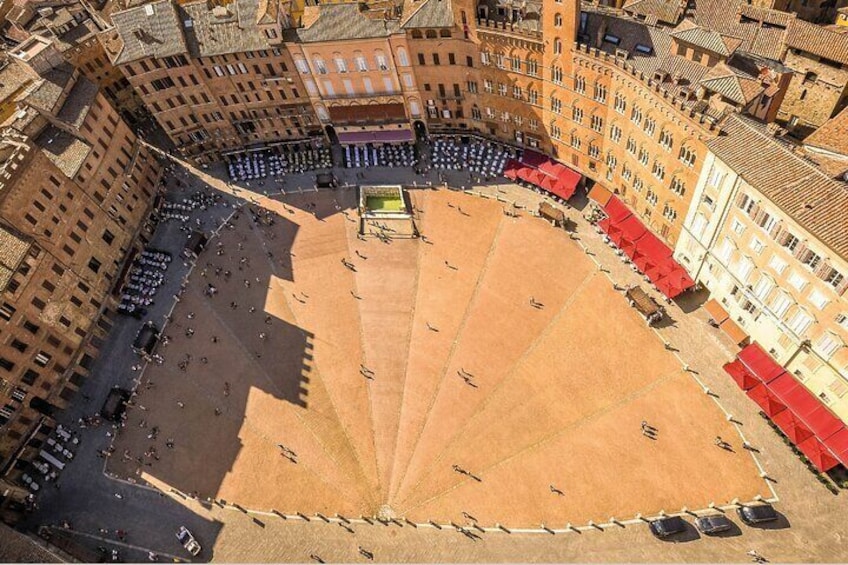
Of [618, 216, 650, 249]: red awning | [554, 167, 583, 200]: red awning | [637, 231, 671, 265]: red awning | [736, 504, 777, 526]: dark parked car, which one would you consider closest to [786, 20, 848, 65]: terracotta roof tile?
[618, 216, 650, 249]: red awning

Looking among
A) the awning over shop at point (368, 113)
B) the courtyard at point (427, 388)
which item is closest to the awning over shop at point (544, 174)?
the courtyard at point (427, 388)

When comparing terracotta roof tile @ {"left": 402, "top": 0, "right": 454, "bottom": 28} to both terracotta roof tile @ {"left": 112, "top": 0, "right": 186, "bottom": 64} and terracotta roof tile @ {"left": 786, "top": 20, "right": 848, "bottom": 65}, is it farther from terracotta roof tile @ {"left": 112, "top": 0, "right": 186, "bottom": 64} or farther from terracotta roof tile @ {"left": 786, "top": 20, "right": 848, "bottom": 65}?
terracotta roof tile @ {"left": 786, "top": 20, "right": 848, "bottom": 65}

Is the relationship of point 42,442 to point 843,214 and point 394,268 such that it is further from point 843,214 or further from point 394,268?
point 843,214

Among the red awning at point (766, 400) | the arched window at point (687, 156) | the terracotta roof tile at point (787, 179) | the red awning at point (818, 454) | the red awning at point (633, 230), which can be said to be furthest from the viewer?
the red awning at point (633, 230)

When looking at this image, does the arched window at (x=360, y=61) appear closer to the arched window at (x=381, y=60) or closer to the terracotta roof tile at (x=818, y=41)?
the arched window at (x=381, y=60)

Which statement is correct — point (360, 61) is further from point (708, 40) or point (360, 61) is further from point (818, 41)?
point (818, 41)

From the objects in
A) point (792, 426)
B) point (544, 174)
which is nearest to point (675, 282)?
point (792, 426)
